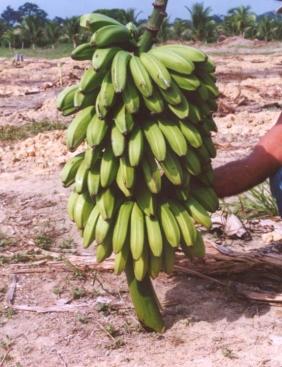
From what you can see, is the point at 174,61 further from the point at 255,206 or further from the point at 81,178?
the point at 255,206

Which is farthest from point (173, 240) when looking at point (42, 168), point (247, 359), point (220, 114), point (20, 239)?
point (220, 114)

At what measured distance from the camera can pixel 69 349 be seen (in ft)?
10.5

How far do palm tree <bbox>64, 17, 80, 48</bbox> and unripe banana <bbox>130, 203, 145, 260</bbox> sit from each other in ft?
141

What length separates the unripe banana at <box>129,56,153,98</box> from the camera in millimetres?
2664

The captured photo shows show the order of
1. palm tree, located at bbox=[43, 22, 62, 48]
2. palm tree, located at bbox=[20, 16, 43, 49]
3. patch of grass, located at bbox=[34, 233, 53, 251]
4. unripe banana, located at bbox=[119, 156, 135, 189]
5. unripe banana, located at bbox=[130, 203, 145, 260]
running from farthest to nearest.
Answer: palm tree, located at bbox=[43, 22, 62, 48], palm tree, located at bbox=[20, 16, 43, 49], patch of grass, located at bbox=[34, 233, 53, 251], unripe banana, located at bbox=[130, 203, 145, 260], unripe banana, located at bbox=[119, 156, 135, 189]

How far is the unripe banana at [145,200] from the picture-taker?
9.42 ft

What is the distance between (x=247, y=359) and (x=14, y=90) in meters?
12.8

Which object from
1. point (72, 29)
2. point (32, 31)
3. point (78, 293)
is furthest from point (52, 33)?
point (78, 293)

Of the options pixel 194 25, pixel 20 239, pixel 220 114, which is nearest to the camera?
pixel 20 239

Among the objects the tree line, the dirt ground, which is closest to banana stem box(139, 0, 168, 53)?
A: the dirt ground

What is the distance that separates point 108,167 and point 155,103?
318mm

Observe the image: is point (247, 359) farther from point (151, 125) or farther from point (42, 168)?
point (42, 168)

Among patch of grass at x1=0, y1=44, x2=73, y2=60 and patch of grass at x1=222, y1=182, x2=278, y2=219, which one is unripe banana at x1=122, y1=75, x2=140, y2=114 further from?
patch of grass at x1=0, y1=44, x2=73, y2=60

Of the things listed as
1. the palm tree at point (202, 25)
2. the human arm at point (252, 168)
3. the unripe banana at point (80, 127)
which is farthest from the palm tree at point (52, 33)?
the unripe banana at point (80, 127)
